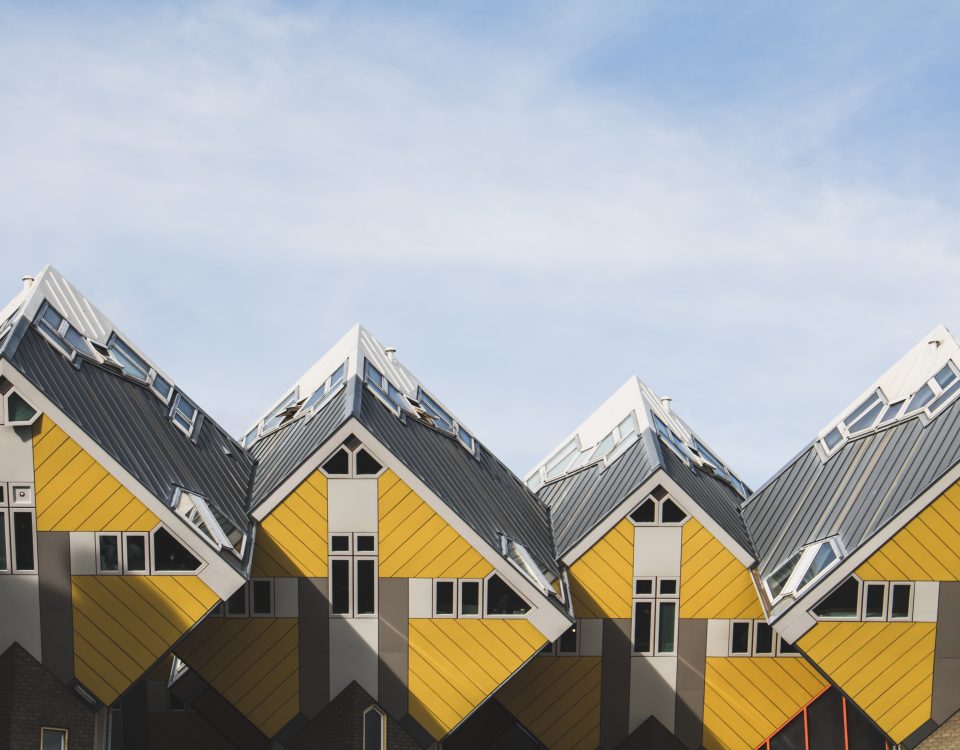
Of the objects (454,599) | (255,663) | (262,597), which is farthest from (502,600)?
(255,663)

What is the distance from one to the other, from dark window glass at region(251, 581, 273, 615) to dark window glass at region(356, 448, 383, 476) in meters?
4.07

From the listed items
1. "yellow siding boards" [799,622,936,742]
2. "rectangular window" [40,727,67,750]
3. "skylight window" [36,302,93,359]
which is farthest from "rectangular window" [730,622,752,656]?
"skylight window" [36,302,93,359]

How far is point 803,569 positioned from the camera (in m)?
31.5

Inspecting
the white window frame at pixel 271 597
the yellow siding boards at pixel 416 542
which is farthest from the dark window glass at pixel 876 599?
the white window frame at pixel 271 597

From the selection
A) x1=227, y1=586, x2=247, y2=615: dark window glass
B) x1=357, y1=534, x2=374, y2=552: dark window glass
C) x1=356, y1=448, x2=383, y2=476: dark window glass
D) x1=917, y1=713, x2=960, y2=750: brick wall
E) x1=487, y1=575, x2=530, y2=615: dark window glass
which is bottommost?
x1=917, y1=713, x2=960, y2=750: brick wall

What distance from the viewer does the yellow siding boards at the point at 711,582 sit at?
33219 mm

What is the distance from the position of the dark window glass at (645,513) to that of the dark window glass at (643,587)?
1.78 meters

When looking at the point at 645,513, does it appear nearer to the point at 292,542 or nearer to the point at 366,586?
the point at 366,586

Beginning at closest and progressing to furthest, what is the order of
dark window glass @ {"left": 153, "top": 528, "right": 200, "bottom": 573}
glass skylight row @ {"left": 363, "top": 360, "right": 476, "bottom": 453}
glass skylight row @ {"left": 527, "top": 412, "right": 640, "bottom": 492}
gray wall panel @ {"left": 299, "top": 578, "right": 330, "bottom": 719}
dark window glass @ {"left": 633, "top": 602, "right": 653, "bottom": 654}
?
dark window glass @ {"left": 153, "top": 528, "right": 200, "bottom": 573}, gray wall panel @ {"left": 299, "top": 578, "right": 330, "bottom": 719}, dark window glass @ {"left": 633, "top": 602, "right": 653, "bottom": 654}, glass skylight row @ {"left": 363, "top": 360, "right": 476, "bottom": 453}, glass skylight row @ {"left": 527, "top": 412, "right": 640, "bottom": 492}

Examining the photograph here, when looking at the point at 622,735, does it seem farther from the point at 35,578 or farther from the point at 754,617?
the point at 35,578

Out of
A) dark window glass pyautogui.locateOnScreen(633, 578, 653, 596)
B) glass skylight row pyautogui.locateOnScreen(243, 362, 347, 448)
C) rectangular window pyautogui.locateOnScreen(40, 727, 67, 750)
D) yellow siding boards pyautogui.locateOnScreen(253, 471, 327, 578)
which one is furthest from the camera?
glass skylight row pyautogui.locateOnScreen(243, 362, 347, 448)

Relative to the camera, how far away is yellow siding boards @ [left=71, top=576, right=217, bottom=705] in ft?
92.0

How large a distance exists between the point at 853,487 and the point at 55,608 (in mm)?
Result: 22980

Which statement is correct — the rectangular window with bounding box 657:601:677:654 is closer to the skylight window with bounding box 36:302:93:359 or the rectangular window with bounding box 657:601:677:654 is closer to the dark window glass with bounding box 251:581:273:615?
the dark window glass with bounding box 251:581:273:615
